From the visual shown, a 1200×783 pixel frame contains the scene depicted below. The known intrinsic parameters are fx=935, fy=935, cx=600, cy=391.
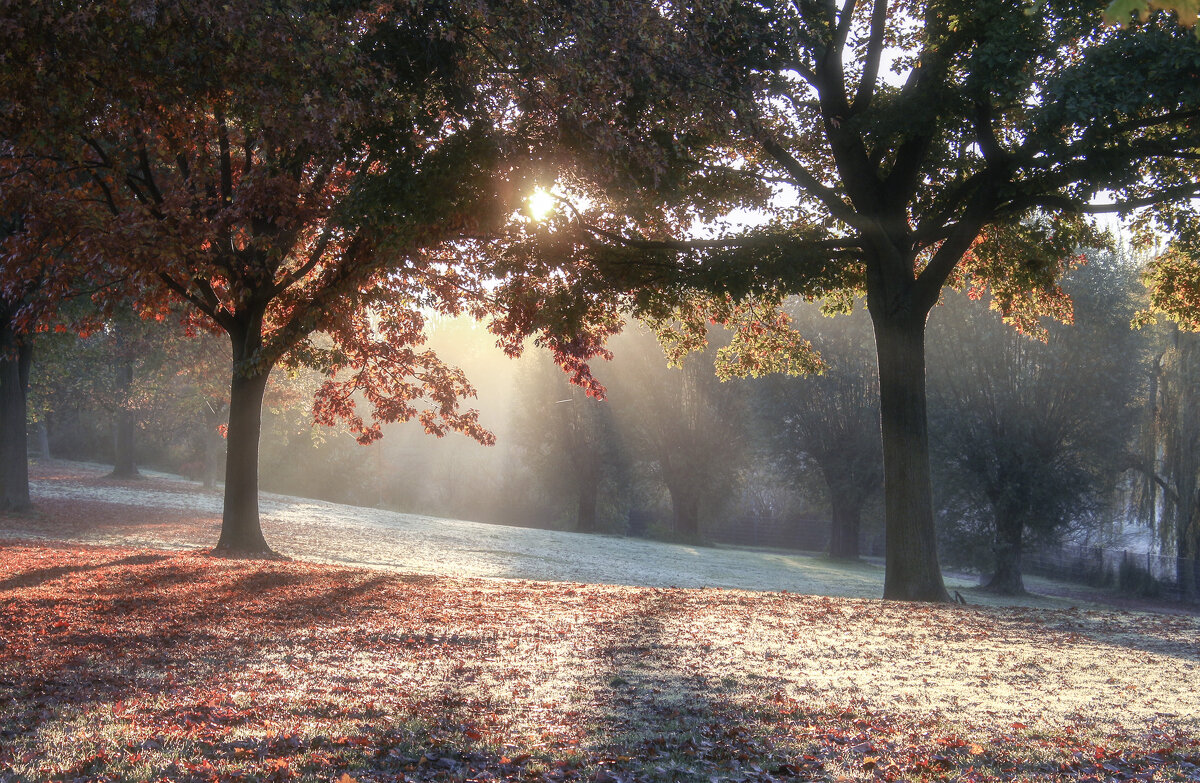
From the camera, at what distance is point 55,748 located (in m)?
4.56

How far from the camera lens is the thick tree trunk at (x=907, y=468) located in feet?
45.4

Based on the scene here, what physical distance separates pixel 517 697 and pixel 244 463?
10.4 meters

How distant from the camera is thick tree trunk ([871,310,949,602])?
13.8 m

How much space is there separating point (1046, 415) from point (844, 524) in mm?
11450

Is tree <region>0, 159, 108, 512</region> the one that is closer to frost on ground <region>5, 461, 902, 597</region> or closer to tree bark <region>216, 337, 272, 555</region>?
tree bark <region>216, 337, 272, 555</region>

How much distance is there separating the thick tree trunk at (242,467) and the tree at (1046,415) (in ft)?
76.4

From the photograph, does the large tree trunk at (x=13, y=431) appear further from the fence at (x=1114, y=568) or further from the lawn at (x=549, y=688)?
the fence at (x=1114, y=568)

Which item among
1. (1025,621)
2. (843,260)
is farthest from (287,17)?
(1025,621)

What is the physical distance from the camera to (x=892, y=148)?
50.3 feet

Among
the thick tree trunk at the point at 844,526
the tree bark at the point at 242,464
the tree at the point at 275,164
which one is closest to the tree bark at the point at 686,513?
the thick tree trunk at the point at 844,526

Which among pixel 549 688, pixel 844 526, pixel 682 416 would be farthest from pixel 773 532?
pixel 549 688

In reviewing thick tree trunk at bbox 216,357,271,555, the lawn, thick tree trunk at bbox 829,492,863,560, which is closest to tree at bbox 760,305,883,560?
thick tree trunk at bbox 829,492,863,560

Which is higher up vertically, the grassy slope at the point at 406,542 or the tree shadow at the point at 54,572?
the tree shadow at the point at 54,572

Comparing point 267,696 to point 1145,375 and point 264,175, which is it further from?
point 1145,375
